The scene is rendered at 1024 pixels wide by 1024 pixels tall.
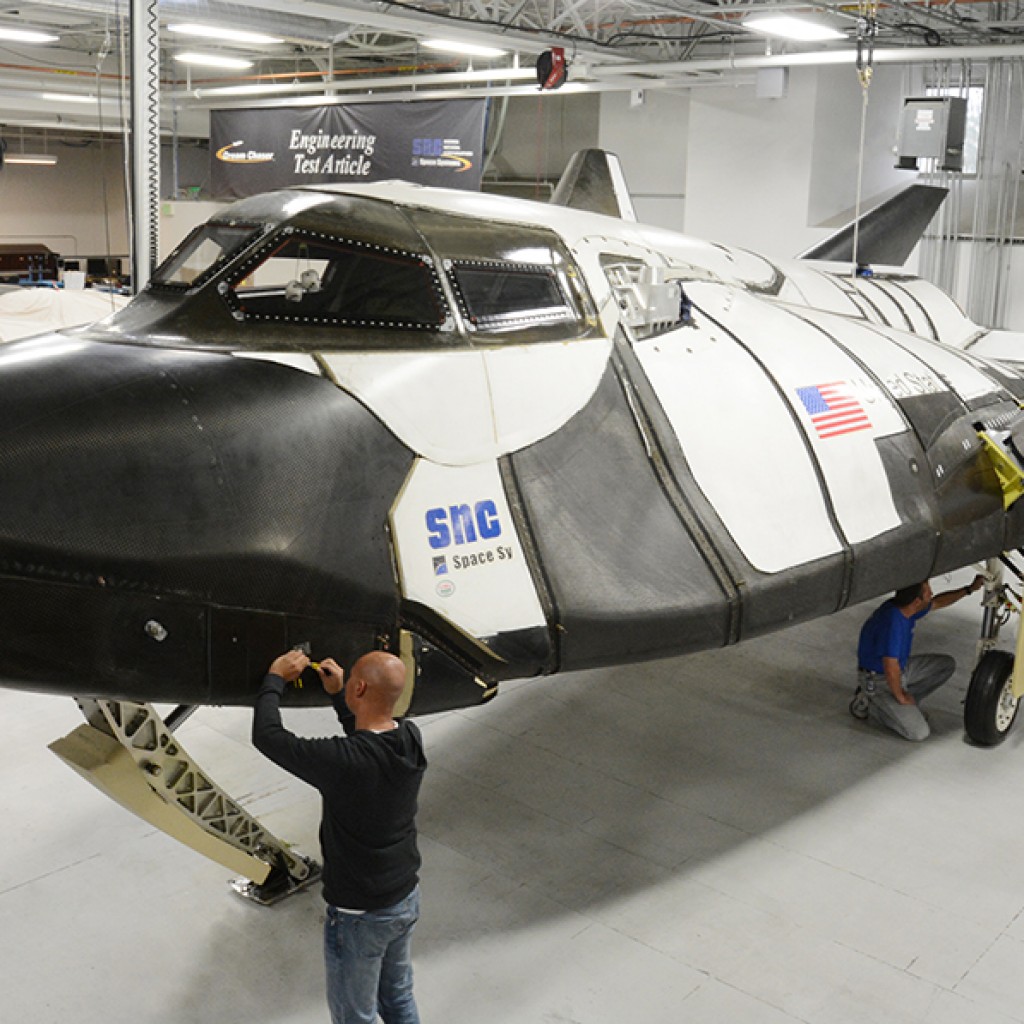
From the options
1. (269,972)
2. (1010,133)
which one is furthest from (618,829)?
(1010,133)

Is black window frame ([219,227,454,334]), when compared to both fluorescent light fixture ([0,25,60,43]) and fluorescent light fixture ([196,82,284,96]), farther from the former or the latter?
fluorescent light fixture ([196,82,284,96])

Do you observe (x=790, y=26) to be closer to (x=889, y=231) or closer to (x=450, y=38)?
(x=889, y=231)

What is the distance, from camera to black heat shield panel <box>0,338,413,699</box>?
443 centimetres

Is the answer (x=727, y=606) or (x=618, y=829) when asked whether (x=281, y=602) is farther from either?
(x=618, y=829)

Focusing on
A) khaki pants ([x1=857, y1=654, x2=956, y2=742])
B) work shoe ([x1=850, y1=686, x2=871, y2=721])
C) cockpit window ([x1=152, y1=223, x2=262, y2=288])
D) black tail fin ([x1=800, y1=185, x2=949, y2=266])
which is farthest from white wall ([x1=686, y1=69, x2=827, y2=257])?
cockpit window ([x1=152, y1=223, x2=262, y2=288])

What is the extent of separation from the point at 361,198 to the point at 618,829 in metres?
4.27

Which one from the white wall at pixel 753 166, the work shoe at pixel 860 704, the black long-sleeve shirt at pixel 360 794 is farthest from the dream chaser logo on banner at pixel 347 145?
the black long-sleeve shirt at pixel 360 794

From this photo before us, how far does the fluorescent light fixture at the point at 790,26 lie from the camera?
14.3 metres

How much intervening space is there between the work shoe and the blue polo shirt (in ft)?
1.01

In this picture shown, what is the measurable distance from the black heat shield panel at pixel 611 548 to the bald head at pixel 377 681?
3.58 ft

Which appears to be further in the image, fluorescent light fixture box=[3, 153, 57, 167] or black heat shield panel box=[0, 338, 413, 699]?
fluorescent light fixture box=[3, 153, 57, 167]

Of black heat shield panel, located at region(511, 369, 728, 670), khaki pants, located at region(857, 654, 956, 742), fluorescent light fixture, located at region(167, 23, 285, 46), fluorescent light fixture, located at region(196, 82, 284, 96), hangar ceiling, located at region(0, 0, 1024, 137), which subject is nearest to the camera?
black heat shield panel, located at region(511, 369, 728, 670)

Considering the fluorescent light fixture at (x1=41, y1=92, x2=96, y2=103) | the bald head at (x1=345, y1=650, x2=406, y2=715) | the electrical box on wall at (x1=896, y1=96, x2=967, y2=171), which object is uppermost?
the fluorescent light fixture at (x1=41, y1=92, x2=96, y2=103)

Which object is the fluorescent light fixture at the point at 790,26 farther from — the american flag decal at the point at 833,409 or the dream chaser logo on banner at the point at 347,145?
the american flag decal at the point at 833,409
